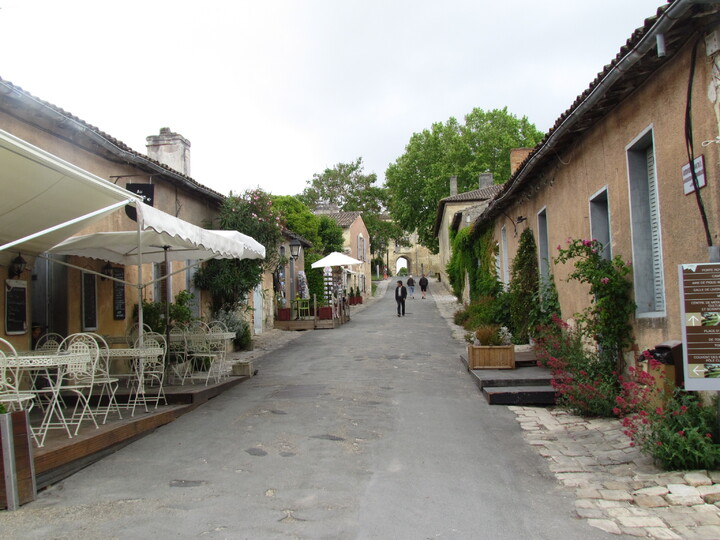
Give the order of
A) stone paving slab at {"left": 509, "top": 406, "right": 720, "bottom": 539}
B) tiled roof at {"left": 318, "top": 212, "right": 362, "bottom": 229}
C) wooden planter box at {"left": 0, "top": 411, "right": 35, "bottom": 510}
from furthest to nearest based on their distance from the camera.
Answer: tiled roof at {"left": 318, "top": 212, "right": 362, "bottom": 229}, wooden planter box at {"left": 0, "top": 411, "right": 35, "bottom": 510}, stone paving slab at {"left": 509, "top": 406, "right": 720, "bottom": 539}

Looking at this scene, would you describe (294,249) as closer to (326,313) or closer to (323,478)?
(326,313)

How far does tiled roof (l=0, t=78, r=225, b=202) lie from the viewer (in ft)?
21.9

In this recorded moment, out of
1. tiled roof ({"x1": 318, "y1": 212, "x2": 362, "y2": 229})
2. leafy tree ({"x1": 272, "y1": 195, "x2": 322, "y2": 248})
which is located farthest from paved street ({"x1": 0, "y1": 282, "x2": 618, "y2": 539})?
tiled roof ({"x1": 318, "y1": 212, "x2": 362, "y2": 229})

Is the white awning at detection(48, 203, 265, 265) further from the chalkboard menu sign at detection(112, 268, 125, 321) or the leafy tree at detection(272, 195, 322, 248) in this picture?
the leafy tree at detection(272, 195, 322, 248)

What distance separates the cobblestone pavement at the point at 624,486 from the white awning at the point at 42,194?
429 cm

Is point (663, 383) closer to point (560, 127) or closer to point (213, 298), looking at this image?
point (560, 127)

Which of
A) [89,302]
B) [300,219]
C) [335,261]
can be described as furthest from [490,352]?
[300,219]

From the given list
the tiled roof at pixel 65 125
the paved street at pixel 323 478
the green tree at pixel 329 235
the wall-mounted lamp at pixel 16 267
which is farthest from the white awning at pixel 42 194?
the green tree at pixel 329 235

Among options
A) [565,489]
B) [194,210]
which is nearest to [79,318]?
[194,210]

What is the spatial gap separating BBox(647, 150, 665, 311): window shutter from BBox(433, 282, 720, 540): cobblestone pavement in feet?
4.54

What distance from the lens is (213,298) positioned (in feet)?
44.5

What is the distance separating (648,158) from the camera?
6184 millimetres

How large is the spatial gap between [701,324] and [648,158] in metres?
2.63

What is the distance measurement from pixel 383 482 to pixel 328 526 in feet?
2.95
